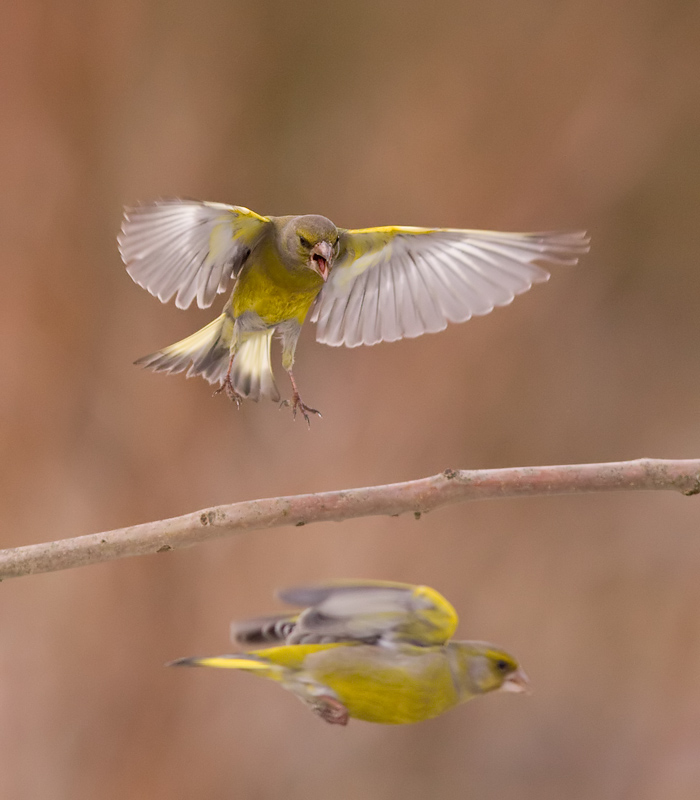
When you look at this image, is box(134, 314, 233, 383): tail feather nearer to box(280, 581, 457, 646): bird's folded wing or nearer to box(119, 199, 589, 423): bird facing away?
box(119, 199, 589, 423): bird facing away

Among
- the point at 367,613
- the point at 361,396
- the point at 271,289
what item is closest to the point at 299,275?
the point at 271,289

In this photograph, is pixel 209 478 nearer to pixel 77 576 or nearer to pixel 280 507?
pixel 77 576

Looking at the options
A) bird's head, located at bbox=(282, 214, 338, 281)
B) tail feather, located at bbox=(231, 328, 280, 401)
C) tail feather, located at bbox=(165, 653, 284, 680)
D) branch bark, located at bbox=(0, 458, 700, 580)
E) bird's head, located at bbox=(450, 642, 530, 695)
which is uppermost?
bird's head, located at bbox=(282, 214, 338, 281)

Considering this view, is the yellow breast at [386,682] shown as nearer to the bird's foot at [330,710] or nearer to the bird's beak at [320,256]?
the bird's foot at [330,710]

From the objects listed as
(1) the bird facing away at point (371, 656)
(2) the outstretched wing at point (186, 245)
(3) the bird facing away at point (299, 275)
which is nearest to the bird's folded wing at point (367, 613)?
(1) the bird facing away at point (371, 656)

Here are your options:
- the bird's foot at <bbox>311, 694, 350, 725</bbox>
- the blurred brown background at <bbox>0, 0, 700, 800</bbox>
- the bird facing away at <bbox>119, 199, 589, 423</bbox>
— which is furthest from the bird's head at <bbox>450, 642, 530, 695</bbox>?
the blurred brown background at <bbox>0, 0, 700, 800</bbox>

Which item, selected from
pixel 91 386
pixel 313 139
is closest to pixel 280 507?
pixel 313 139
